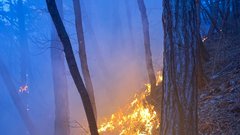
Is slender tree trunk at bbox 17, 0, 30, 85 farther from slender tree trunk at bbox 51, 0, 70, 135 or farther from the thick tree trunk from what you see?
the thick tree trunk

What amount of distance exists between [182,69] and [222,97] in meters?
2.77

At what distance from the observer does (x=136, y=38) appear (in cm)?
3816

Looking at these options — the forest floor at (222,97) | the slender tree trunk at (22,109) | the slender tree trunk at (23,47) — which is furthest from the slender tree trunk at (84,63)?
the slender tree trunk at (23,47)

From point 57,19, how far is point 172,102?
3344 mm

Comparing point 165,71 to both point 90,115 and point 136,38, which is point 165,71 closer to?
point 90,115

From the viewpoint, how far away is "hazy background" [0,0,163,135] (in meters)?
21.9

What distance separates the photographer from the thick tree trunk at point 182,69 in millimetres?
4051

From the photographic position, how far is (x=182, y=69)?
4055 mm

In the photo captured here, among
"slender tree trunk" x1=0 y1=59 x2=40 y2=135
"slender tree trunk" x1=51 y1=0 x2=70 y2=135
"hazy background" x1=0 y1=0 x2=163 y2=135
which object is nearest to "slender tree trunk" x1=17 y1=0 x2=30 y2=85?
"hazy background" x1=0 y1=0 x2=163 y2=135

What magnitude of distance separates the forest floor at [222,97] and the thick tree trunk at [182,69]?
1167mm

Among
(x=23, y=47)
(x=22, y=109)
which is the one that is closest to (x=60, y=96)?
(x=22, y=109)

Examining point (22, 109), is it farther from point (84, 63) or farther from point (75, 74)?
point (75, 74)

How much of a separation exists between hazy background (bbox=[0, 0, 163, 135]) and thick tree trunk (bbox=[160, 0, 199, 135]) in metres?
13.5

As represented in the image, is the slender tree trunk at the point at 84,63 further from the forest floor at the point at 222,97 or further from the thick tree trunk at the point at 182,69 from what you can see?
the thick tree trunk at the point at 182,69
